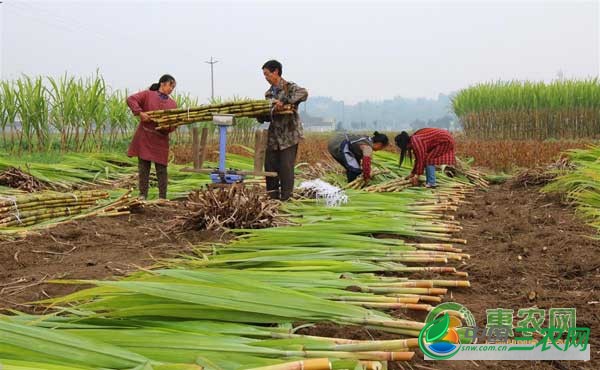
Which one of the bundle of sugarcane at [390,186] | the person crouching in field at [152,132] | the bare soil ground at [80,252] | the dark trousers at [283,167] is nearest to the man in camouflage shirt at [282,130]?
the dark trousers at [283,167]

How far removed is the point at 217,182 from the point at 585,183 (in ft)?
10.6

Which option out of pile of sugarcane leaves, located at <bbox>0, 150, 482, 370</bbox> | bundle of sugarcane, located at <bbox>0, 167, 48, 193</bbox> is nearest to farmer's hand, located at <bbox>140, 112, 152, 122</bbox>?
bundle of sugarcane, located at <bbox>0, 167, 48, 193</bbox>

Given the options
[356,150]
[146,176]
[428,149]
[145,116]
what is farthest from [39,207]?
[428,149]

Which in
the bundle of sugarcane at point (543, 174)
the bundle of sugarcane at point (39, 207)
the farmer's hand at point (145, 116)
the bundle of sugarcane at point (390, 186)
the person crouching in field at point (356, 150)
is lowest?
the bundle of sugarcane at point (39, 207)

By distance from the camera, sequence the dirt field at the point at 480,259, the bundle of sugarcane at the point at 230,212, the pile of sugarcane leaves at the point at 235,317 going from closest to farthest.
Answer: the pile of sugarcane leaves at the point at 235,317 < the dirt field at the point at 480,259 < the bundle of sugarcane at the point at 230,212

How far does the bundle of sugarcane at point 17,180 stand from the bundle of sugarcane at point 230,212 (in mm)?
2532

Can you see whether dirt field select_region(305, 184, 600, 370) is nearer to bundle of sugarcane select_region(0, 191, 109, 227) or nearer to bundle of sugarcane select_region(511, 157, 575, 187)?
bundle of sugarcane select_region(511, 157, 575, 187)

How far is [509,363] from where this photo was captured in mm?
1917

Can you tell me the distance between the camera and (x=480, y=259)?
3.30 metres

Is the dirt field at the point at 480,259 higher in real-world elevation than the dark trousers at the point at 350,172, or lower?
lower

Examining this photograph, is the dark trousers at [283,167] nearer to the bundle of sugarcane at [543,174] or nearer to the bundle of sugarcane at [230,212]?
the bundle of sugarcane at [230,212]

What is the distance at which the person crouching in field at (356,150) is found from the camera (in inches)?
240

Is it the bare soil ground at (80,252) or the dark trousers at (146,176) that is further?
the dark trousers at (146,176)

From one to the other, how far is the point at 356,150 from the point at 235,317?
4.75 metres
